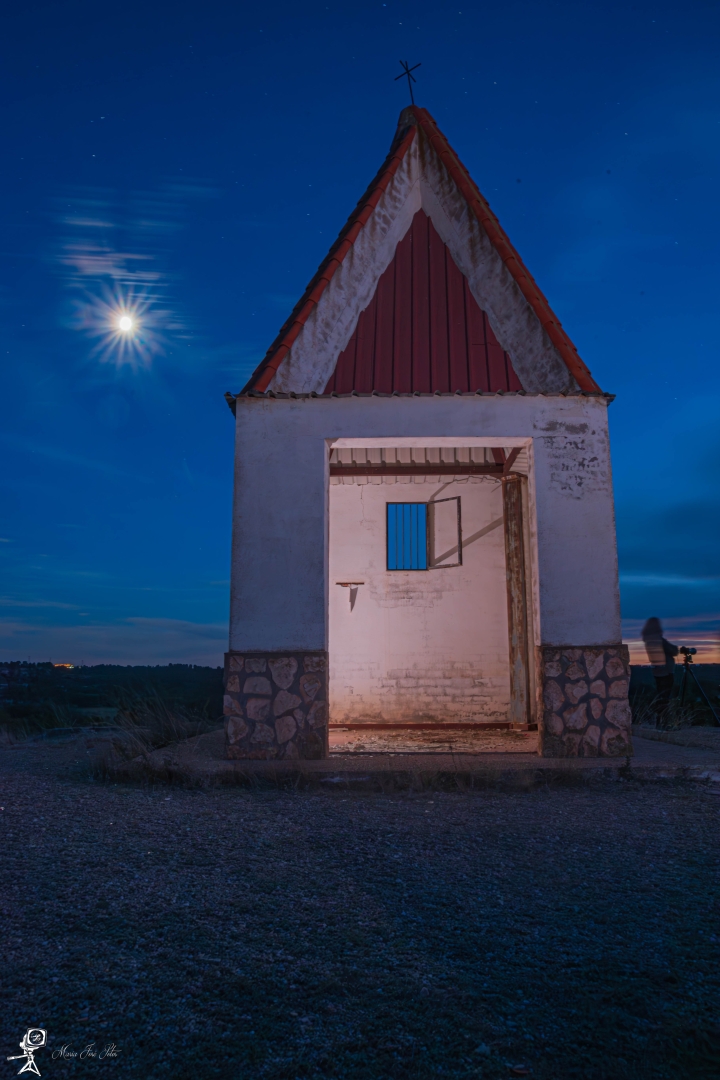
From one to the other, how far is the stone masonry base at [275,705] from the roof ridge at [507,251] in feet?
14.8

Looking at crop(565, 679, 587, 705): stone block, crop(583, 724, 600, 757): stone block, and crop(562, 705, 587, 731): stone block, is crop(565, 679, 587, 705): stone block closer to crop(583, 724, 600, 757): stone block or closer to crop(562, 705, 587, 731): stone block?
crop(562, 705, 587, 731): stone block

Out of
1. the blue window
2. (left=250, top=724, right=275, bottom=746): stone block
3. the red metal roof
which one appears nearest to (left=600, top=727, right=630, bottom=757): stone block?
(left=250, top=724, right=275, bottom=746): stone block

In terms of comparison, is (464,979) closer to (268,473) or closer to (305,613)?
(305,613)

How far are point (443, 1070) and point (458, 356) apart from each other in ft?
24.4

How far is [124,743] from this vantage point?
808 cm

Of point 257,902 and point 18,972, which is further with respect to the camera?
point 257,902

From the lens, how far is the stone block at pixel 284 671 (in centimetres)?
730

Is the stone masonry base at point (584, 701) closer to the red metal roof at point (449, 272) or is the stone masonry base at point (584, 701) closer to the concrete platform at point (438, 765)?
the concrete platform at point (438, 765)

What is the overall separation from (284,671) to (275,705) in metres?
0.38

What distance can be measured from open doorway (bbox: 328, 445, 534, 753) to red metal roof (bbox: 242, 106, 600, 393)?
13.8ft

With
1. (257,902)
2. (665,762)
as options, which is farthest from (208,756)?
(665,762)

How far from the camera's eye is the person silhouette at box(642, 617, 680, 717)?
1191 centimetres

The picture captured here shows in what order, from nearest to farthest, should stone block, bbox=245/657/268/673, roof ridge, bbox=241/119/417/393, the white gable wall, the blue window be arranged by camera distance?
→ stone block, bbox=245/657/268/673, the white gable wall, roof ridge, bbox=241/119/417/393, the blue window

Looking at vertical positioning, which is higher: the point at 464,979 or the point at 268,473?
the point at 268,473
